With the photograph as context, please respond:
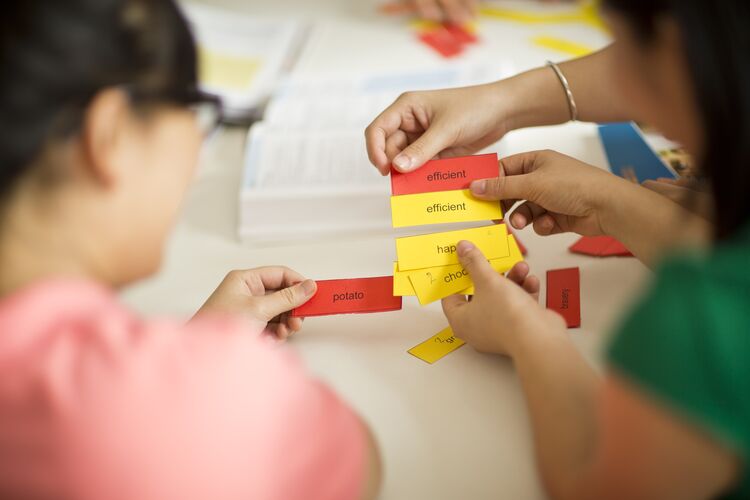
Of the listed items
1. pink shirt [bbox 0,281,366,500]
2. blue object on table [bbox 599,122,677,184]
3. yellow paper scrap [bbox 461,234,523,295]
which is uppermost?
pink shirt [bbox 0,281,366,500]

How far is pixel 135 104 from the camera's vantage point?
24.1 inches

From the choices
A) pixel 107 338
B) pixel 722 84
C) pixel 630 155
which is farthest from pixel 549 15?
pixel 107 338

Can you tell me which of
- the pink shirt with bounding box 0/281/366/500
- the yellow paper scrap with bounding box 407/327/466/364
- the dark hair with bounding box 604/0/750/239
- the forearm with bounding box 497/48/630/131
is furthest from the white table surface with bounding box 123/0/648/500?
the dark hair with bounding box 604/0/750/239

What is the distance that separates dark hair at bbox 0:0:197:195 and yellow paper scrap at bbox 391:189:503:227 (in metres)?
0.43

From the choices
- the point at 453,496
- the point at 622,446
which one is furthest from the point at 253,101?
the point at 622,446

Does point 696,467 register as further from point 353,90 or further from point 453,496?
point 353,90

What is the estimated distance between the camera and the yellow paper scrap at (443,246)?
92cm

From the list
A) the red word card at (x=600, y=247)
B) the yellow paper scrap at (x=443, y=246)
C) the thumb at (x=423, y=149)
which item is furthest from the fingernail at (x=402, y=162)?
the red word card at (x=600, y=247)

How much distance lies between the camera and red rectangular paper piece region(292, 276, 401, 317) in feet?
3.11

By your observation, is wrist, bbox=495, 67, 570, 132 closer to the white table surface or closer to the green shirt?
the white table surface

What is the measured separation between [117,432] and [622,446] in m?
0.41

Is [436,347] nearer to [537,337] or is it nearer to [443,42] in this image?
[537,337]

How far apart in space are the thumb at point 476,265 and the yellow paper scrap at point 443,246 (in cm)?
1

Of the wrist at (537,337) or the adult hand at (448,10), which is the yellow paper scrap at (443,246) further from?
the adult hand at (448,10)
